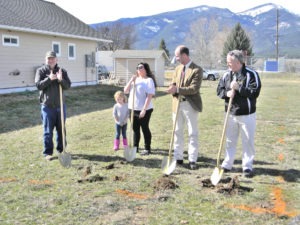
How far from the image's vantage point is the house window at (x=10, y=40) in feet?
55.3

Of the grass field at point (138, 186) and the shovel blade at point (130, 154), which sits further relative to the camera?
the shovel blade at point (130, 154)

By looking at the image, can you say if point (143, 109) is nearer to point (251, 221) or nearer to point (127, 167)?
→ point (127, 167)

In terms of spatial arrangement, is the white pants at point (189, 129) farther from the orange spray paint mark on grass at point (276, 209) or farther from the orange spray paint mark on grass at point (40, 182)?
the orange spray paint mark on grass at point (40, 182)

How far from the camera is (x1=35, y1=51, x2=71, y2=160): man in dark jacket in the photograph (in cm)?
642

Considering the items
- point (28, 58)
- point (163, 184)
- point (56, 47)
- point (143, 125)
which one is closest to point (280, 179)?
point (163, 184)

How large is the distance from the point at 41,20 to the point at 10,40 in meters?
3.72

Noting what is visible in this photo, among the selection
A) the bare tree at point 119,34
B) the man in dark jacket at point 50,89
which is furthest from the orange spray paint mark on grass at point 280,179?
the bare tree at point 119,34

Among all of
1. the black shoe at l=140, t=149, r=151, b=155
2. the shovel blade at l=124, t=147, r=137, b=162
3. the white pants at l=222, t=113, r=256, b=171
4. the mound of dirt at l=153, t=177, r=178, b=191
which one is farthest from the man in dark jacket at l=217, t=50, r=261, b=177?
the black shoe at l=140, t=149, r=151, b=155

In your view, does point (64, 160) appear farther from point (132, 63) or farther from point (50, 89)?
point (132, 63)

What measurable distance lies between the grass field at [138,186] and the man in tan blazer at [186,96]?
0.41 metres

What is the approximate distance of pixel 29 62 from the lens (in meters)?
18.7

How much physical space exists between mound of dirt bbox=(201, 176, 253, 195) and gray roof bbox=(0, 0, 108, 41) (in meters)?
13.6

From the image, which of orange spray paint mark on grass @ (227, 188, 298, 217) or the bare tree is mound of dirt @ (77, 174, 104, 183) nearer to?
orange spray paint mark on grass @ (227, 188, 298, 217)

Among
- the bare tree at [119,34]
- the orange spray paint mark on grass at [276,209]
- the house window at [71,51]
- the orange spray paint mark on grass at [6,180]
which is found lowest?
the orange spray paint mark on grass at [276,209]
